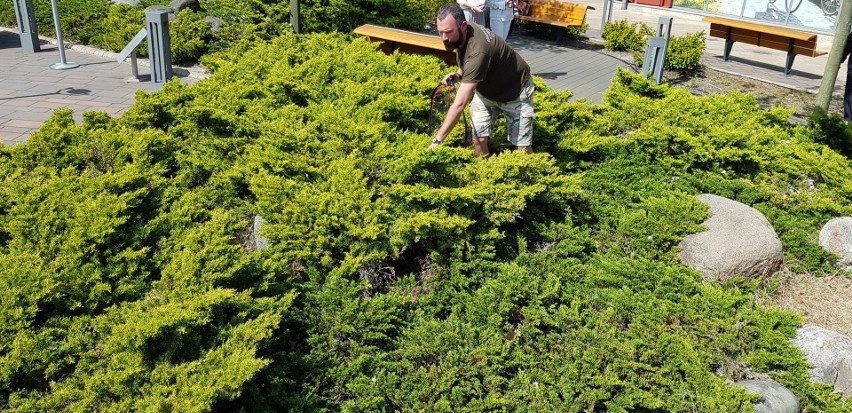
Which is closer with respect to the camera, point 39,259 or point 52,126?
point 39,259

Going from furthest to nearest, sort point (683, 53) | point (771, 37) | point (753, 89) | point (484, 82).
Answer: point (771, 37), point (683, 53), point (753, 89), point (484, 82)

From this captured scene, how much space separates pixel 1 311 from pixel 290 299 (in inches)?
51.5

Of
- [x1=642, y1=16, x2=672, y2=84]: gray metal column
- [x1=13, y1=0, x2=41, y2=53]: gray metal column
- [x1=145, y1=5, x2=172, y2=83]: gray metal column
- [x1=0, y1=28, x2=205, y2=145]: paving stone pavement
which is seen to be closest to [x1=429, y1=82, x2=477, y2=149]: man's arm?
[x1=0, y1=28, x2=205, y2=145]: paving stone pavement

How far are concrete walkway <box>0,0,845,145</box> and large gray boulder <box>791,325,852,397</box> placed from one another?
552cm

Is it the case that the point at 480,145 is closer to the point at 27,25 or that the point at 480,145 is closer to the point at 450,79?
the point at 450,79

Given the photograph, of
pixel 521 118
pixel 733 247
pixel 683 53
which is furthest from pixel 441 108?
pixel 683 53

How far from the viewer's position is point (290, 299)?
3.61 m

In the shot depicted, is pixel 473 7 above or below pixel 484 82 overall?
above

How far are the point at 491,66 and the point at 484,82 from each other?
0.59ft

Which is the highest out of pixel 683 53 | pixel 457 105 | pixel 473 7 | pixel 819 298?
pixel 473 7

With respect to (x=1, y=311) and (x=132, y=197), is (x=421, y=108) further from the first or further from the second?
(x=1, y=311)

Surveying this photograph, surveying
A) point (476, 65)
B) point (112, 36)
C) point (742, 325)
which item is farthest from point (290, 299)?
point (112, 36)

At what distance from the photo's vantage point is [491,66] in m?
5.13

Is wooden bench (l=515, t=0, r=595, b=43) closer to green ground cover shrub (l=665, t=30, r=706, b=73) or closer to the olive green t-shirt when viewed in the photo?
green ground cover shrub (l=665, t=30, r=706, b=73)
